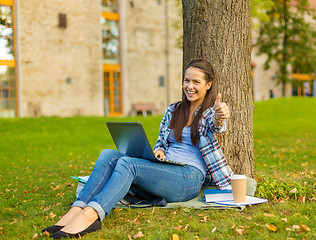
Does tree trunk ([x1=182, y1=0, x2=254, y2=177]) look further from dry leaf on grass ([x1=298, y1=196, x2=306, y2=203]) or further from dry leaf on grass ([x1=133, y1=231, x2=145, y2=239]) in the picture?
dry leaf on grass ([x1=133, y1=231, x2=145, y2=239])

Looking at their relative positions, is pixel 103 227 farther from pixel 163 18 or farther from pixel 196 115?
pixel 163 18

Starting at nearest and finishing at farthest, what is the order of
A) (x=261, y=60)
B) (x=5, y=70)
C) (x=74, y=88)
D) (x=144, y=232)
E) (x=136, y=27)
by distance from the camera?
(x=144, y=232) < (x=5, y=70) < (x=74, y=88) < (x=136, y=27) < (x=261, y=60)

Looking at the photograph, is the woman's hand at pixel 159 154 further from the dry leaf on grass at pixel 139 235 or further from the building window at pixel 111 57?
the building window at pixel 111 57

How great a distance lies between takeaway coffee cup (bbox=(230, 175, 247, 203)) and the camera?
10.2 ft

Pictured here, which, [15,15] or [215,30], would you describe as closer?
[215,30]

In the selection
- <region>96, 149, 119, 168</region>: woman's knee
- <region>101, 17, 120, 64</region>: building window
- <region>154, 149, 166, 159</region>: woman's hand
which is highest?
<region>101, 17, 120, 64</region>: building window

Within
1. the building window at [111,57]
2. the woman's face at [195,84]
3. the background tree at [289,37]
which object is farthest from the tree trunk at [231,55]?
the background tree at [289,37]

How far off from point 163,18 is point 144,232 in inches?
747

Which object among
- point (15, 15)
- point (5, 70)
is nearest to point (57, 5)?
point (15, 15)

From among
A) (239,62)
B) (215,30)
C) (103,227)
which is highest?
(215,30)

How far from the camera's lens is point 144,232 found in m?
2.94

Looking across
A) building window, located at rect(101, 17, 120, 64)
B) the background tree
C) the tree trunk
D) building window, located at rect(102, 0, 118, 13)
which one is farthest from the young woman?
the background tree

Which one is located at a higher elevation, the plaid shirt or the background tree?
the background tree

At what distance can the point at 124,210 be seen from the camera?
3414 millimetres
